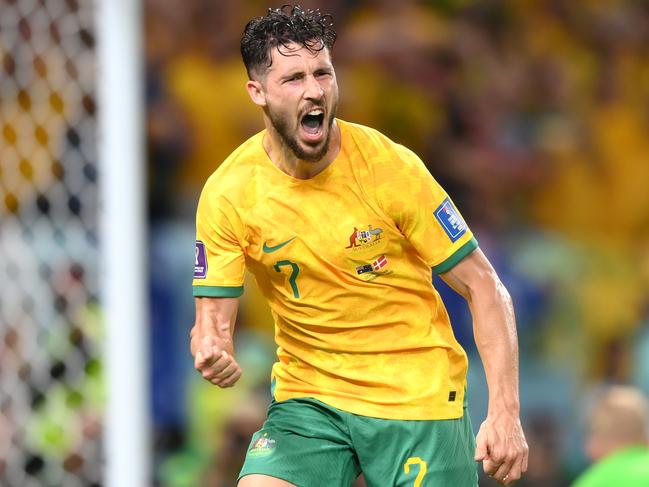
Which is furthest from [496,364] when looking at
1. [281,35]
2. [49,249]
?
[49,249]

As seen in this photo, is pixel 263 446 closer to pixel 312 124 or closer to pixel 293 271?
pixel 293 271

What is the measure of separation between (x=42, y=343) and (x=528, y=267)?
8.44 ft

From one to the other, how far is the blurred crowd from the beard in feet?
11.0

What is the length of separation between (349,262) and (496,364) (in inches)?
16.1

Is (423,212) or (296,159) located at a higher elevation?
(296,159)

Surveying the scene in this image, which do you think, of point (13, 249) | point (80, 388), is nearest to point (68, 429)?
point (80, 388)

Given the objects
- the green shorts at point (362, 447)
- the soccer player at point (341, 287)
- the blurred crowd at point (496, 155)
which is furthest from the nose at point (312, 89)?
the blurred crowd at point (496, 155)

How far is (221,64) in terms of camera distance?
6.85 metres

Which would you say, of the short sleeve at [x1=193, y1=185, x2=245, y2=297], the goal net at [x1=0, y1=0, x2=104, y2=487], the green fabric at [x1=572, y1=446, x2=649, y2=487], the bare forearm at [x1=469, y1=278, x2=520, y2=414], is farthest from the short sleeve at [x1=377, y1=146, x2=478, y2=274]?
the goal net at [x1=0, y1=0, x2=104, y2=487]

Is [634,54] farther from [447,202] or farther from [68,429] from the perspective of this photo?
[447,202]

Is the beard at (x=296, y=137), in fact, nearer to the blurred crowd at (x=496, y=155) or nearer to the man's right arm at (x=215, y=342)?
the man's right arm at (x=215, y=342)

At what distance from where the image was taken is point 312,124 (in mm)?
2967

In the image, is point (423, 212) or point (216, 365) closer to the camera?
point (216, 365)

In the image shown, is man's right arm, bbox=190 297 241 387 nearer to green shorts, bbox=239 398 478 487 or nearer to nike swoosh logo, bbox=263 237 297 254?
nike swoosh logo, bbox=263 237 297 254
